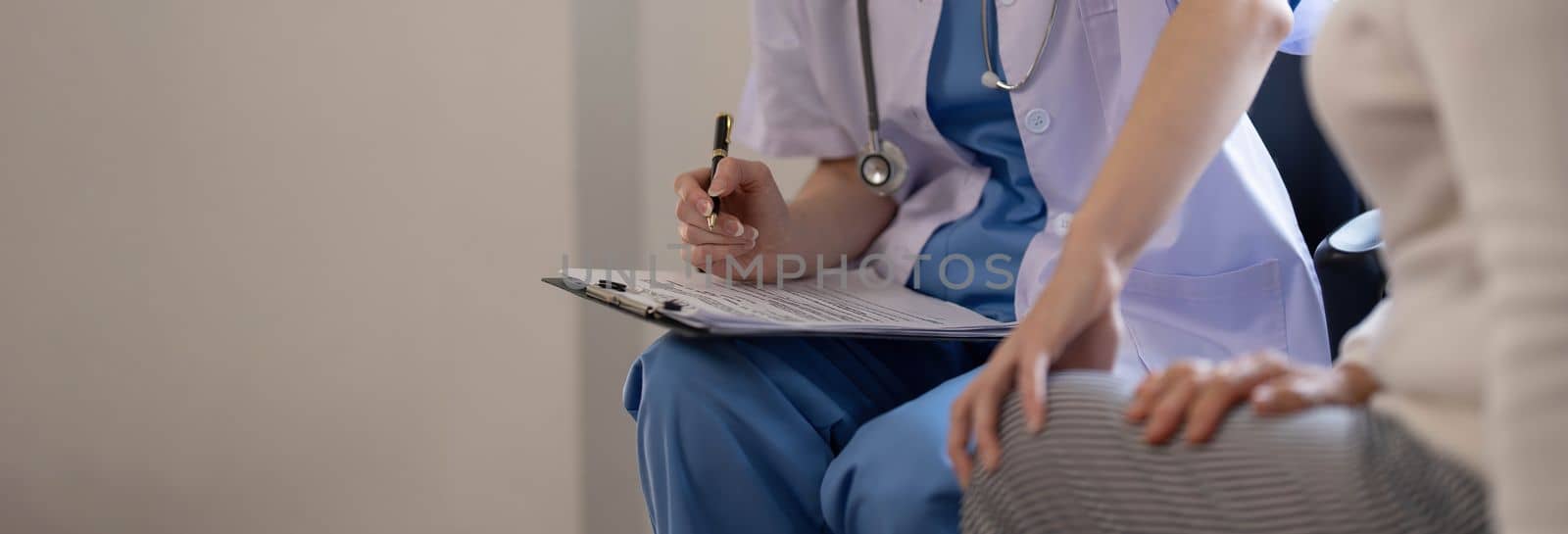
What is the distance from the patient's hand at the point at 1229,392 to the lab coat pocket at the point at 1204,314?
32 cm

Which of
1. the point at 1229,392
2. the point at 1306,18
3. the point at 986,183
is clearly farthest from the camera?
the point at 986,183

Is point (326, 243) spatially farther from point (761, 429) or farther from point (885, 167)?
point (761, 429)

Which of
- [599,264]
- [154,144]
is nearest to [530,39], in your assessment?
[599,264]

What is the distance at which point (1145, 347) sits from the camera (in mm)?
811

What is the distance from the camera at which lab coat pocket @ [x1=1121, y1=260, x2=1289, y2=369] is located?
787 mm

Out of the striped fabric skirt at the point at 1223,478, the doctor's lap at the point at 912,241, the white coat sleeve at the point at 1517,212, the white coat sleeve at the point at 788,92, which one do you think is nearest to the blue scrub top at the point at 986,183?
the doctor's lap at the point at 912,241

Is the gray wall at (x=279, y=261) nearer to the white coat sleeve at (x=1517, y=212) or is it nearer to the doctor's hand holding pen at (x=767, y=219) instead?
the doctor's hand holding pen at (x=767, y=219)

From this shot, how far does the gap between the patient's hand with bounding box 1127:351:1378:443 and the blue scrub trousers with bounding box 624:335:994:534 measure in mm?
198

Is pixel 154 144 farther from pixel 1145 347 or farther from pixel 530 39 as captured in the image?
pixel 1145 347

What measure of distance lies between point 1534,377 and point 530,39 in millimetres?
1257

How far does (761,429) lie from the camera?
73cm

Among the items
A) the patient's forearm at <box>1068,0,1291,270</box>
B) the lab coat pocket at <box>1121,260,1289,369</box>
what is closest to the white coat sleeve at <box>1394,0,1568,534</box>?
the patient's forearm at <box>1068,0,1291,270</box>

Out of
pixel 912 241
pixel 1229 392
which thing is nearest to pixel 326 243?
pixel 912 241

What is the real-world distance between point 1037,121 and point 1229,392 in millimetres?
432
